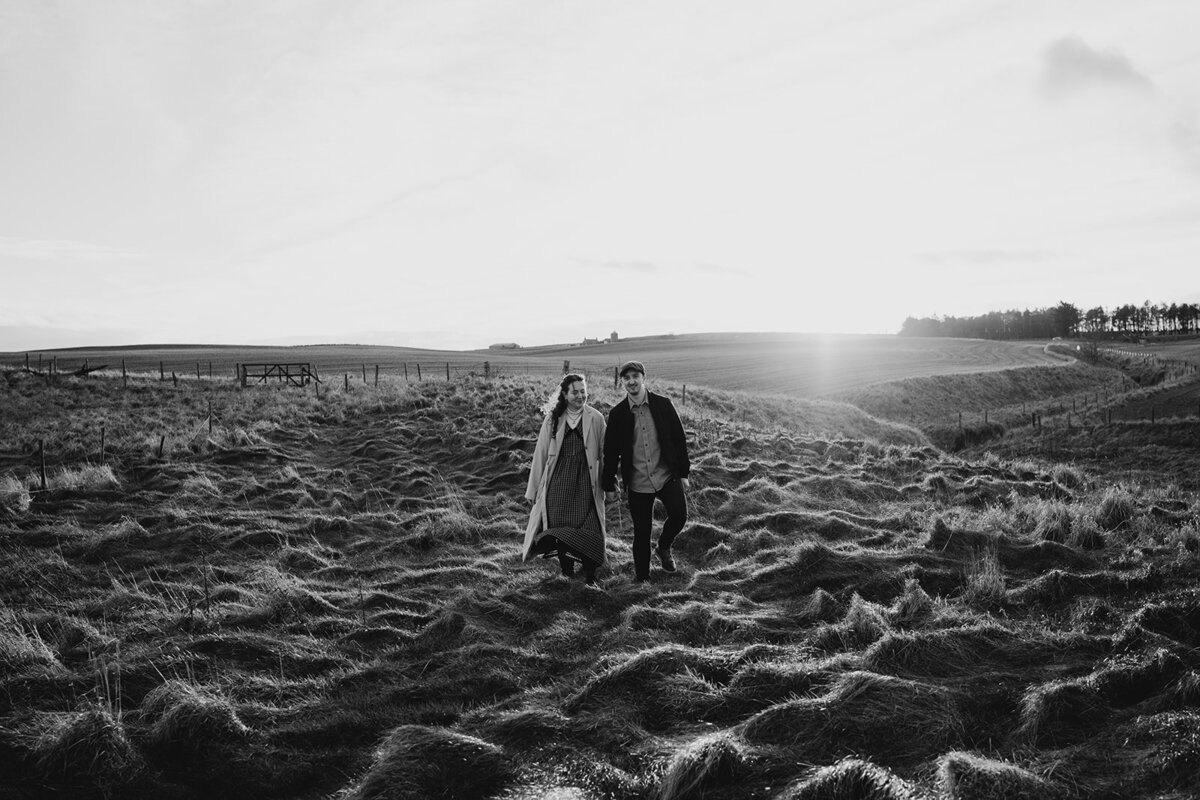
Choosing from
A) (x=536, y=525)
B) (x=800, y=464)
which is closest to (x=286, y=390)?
(x=800, y=464)

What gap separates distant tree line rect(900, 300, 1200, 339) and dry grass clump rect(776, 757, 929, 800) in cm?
14380

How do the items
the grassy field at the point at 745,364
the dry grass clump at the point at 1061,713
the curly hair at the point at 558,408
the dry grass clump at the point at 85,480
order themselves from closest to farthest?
the dry grass clump at the point at 1061,713 < the curly hair at the point at 558,408 < the dry grass clump at the point at 85,480 < the grassy field at the point at 745,364

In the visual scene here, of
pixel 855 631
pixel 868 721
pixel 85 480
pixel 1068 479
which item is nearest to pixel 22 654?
pixel 868 721

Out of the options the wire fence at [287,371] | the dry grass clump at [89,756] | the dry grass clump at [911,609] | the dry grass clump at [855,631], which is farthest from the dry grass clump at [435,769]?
the wire fence at [287,371]

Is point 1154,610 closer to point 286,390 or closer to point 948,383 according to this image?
point 286,390

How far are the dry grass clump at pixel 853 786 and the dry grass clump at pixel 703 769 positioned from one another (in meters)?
0.31

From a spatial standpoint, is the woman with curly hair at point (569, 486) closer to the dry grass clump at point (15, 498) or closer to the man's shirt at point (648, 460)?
the man's shirt at point (648, 460)

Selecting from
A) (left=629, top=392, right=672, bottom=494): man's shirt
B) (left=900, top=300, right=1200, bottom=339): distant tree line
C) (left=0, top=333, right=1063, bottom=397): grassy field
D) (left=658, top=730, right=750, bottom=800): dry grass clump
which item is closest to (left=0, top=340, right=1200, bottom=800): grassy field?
(left=658, top=730, right=750, bottom=800): dry grass clump

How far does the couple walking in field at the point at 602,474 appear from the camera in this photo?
711cm

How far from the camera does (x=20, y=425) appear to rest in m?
22.5

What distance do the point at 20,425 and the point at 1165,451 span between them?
36614mm

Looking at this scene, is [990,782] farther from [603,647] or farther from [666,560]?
[666,560]

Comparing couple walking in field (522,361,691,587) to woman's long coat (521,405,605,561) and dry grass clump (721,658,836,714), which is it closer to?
woman's long coat (521,405,605,561)

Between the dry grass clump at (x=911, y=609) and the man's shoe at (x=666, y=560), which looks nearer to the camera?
the dry grass clump at (x=911, y=609)
